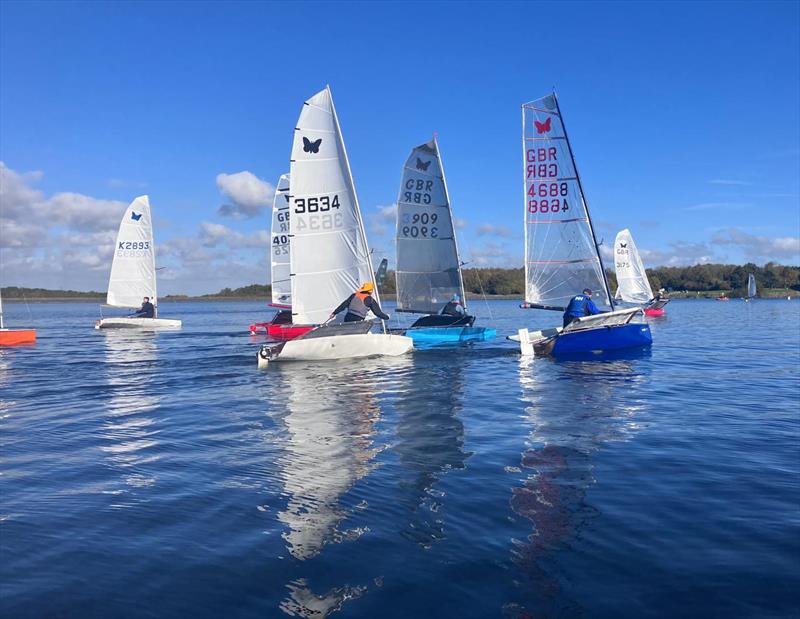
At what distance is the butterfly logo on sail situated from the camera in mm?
19250

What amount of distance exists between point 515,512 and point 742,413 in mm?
6647

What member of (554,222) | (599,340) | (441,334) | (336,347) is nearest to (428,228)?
(441,334)

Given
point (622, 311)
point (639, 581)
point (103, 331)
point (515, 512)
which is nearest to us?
point (639, 581)

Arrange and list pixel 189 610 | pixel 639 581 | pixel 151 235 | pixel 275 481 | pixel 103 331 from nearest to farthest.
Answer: pixel 189 610 < pixel 639 581 < pixel 275 481 < pixel 103 331 < pixel 151 235

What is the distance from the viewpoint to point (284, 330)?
24484 mm

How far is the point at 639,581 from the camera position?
4270 millimetres

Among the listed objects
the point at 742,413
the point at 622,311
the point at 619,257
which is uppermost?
the point at 619,257

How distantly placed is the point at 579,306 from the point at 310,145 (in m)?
9.43

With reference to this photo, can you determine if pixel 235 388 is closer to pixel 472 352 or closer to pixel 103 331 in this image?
pixel 472 352

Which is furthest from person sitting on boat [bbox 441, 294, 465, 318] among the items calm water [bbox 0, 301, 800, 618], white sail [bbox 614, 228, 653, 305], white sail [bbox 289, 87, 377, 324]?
white sail [bbox 614, 228, 653, 305]

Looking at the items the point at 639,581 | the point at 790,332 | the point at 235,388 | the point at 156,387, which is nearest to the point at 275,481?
the point at 639,581

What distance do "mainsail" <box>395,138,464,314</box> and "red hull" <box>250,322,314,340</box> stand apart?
436cm

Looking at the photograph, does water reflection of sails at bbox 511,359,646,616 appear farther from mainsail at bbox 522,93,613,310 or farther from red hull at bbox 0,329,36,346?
red hull at bbox 0,329,36,346

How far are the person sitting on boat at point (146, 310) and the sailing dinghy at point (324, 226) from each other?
67.8ft
